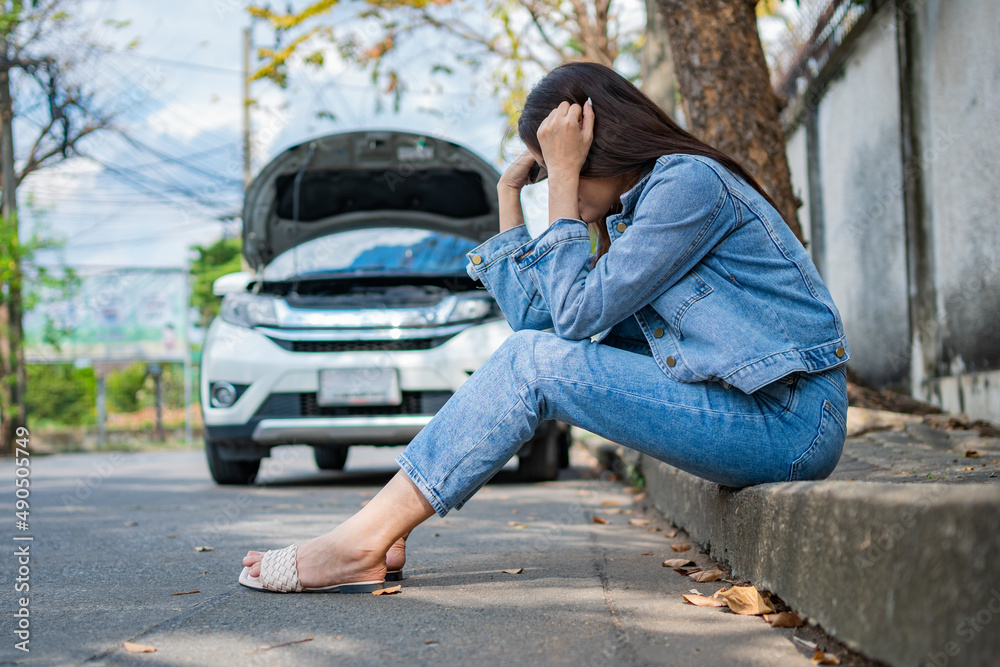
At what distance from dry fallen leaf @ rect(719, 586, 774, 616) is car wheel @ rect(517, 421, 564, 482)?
9.99 feet

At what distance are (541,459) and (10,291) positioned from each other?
9595 mm

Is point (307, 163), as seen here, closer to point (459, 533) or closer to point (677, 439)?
point (459, 533)

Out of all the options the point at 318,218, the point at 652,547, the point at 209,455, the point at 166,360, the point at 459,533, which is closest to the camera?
the point at 652,547

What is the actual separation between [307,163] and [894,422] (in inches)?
138

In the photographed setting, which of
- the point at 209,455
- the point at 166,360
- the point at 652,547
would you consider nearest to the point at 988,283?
the point at 652,547

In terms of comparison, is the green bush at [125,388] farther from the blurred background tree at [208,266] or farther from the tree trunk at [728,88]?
the tree trunk at [728,88]

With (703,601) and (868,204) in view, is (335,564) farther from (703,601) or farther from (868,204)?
(868,204)

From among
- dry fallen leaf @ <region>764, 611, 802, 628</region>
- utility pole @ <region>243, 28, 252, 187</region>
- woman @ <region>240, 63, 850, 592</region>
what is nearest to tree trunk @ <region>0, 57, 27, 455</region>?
utility pole @ <region>243, 28, 252, 187</region>

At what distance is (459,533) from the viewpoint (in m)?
3.28

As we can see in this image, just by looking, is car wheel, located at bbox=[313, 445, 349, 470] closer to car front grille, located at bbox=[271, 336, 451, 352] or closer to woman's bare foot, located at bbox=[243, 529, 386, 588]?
car front grille, located at bbox=[271, 336, 451, 352]

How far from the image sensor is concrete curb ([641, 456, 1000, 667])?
1064 mm

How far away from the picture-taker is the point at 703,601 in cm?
199

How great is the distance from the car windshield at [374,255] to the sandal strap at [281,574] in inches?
127

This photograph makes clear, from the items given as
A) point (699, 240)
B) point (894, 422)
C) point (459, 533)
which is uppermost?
point (699, 240)
